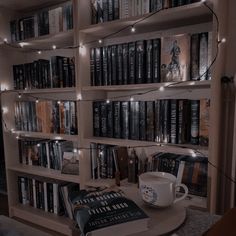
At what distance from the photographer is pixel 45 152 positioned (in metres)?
2.06

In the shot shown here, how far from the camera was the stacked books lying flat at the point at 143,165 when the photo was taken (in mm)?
1339

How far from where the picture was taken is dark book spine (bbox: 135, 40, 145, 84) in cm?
144

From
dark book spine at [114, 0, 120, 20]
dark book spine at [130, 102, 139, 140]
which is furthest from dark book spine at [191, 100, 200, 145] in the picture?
dark book spine at [114, 0, 120, 20]

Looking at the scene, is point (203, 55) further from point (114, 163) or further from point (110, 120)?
point (114, 163)

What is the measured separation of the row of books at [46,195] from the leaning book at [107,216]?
47.8 inches

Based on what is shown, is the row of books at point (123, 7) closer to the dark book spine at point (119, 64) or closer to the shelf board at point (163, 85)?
the dark book spine at point (119, 64)

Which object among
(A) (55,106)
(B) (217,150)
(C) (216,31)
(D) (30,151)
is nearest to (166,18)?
(C) (216,31)

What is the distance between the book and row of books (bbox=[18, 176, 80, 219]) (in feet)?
3.69

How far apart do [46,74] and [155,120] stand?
973 millimetres

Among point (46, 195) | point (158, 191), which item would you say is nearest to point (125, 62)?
point (158, 191)

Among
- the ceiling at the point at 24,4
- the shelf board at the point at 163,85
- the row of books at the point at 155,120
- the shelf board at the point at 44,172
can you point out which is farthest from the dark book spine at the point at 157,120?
the ceiling at the point at 24,4

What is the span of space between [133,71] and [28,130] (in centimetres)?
112

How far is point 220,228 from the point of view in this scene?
64cm

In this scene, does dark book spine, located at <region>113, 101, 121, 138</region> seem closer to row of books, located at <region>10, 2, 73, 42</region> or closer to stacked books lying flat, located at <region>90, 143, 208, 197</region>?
stacked books lying flat, located at <region>90, 143, 208, 197</region>
